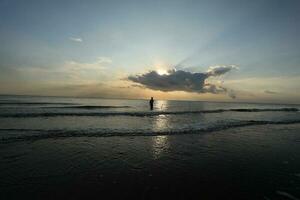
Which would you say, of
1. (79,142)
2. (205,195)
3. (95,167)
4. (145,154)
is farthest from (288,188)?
(79,142)

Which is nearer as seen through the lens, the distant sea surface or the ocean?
the ocean

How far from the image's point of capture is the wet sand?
5754 mm

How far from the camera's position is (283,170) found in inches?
307

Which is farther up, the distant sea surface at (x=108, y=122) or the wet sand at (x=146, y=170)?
the distant sea surface at (x=108, y=122)

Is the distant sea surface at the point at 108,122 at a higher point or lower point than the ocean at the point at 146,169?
higher

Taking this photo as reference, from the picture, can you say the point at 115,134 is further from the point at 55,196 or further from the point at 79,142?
the point at 55,196

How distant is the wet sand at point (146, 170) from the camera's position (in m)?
5.75

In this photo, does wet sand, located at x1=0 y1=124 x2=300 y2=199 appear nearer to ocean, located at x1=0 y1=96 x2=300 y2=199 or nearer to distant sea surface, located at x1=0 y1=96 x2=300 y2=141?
ocean, located at x1=0 y1=96 x2=300 y2=199

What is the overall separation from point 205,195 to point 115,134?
9.91 metres

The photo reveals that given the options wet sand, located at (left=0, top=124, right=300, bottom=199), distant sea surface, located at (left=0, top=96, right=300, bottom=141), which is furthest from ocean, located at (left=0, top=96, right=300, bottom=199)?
distant sea surface, located at (left=0, top=96, right=300, bottom=141)

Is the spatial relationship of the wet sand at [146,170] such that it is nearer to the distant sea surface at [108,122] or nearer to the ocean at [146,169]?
the ocean at [146,169]

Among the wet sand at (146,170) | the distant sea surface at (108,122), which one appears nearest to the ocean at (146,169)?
the wet sand at (146,170)

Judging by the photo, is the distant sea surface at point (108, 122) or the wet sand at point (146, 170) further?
the distant sea surface at point (108, 122)

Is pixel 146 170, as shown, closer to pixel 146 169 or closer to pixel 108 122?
pixel 146 169
